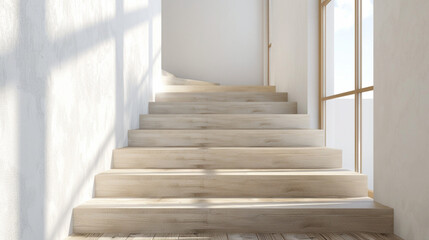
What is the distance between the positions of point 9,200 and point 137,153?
4.03ft

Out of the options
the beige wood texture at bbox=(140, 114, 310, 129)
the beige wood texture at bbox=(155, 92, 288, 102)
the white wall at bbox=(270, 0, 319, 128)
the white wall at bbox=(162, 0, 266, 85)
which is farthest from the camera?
the white wall at bbox=(162, 0, 266, 85)

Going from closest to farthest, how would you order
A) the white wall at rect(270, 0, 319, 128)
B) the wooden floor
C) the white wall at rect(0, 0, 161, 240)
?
the white wall at rect(0, 0, 161, 240) < the wooden floor < the white wall at rect(270, 0, 319, 128)

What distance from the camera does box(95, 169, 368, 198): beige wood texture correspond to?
7.26ft

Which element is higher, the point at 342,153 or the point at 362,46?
the point at 362,46

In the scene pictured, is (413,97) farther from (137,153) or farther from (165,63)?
(165,63)

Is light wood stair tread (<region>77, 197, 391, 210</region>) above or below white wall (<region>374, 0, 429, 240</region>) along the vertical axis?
below

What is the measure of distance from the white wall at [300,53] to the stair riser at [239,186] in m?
1.15

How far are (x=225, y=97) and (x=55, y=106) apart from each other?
2366mm

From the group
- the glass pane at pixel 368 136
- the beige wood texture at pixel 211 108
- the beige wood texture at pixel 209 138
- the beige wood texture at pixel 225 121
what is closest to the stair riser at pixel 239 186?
the glass pane at pixel 368 136

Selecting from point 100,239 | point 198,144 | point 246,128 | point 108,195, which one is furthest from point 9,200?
point 246,128

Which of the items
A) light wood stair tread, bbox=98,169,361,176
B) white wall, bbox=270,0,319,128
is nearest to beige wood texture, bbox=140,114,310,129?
white wall, bbox=270,0,319,128

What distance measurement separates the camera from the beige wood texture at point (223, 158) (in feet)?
8.34

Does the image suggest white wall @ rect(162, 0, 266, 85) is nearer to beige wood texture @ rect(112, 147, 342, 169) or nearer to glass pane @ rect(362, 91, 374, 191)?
beige wood texture @ rect(112, 147, 342, 169)

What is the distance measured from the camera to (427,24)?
1.60 meters
